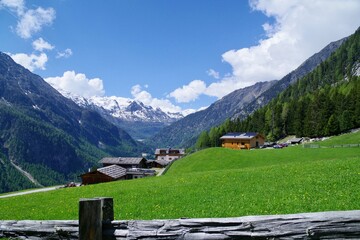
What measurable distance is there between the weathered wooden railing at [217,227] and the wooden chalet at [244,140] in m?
130

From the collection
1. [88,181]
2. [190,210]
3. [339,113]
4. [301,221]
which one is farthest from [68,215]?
[339,113]

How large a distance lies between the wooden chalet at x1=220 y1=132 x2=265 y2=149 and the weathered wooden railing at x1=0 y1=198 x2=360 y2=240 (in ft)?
425

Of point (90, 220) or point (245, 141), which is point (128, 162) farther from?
point (90, 220)

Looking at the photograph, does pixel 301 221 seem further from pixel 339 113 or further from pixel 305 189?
pixel 339 113

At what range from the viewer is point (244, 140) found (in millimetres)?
135875

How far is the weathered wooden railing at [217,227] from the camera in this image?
5129 mm

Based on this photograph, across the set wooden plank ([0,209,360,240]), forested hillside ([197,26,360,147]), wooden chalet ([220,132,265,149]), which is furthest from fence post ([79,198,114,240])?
wooden chalet ([220,132,265,149])

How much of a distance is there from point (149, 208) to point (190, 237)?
15.4m

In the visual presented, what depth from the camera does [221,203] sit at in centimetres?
1920

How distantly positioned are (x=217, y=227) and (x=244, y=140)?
133 metres

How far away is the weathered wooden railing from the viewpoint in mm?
5129

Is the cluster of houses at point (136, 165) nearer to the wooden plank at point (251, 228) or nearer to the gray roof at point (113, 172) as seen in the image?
the gray roof at point (113, 172)

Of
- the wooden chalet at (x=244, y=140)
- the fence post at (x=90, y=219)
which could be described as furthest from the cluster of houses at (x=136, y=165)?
the fence post at (x=90, y=219)

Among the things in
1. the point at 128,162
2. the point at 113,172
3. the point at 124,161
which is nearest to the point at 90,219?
the point at 113,172
